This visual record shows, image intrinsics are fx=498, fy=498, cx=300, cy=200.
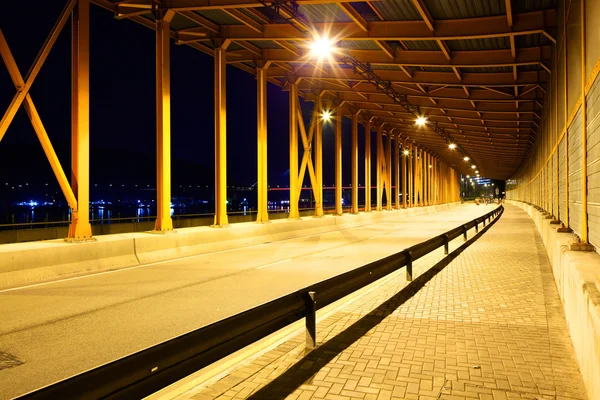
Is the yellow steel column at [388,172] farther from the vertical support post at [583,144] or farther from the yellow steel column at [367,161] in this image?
the vertical support post at [583,144]

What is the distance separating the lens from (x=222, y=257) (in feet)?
45.3

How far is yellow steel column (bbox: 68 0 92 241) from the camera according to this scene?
1177 centimetres

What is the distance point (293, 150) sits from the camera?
880 inches

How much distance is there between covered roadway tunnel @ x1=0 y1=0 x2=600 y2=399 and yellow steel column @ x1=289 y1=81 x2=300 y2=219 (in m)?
0.07

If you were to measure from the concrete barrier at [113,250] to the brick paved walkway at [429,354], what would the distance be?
6435 millimetres

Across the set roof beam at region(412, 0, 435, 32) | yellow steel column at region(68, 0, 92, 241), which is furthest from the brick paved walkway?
roof beam at region(412, 0, 435, 32)

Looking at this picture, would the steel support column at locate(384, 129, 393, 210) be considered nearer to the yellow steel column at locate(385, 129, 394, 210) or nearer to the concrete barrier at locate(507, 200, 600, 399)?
the yellow steel column at locate(385, 129, 394, 210)

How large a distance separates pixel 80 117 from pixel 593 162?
10.6 m

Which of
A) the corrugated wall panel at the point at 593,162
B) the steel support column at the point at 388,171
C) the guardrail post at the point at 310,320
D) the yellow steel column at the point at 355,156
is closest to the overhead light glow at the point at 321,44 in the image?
the corrugated wall panel at the point at 593,162

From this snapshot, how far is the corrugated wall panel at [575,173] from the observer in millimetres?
8023

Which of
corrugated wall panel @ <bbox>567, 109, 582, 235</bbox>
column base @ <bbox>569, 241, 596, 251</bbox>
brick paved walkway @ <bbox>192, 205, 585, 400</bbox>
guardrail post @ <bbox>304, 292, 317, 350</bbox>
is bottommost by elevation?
brick paved walkway @ <bbox>192, 205, 585, 400</bbox>

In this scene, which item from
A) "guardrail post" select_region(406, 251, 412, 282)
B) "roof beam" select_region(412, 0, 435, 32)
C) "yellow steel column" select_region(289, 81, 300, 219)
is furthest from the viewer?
"yellow steel column" select_region(289, 81, 300, 219)

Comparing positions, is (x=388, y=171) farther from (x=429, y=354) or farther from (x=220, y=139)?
(x=429, y=354)

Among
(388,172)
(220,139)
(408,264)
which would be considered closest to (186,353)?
(408,264)
